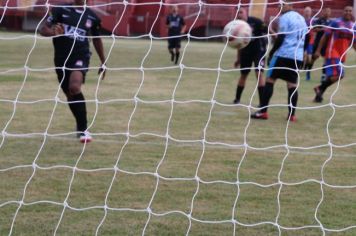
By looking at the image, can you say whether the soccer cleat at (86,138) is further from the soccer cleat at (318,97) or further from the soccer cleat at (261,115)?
the soccer cleat at (318,97)

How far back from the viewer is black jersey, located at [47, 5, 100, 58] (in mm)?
6020

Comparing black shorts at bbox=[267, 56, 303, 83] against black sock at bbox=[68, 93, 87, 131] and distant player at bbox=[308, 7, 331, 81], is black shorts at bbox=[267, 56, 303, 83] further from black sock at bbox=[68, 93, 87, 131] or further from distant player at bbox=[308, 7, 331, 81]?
black sock at bbox=[68, 93, 87, 131]

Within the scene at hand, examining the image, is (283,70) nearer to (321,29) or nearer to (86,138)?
(321,29)

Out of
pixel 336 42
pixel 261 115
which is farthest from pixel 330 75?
pixel 261 115

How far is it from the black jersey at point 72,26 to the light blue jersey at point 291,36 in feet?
7.65

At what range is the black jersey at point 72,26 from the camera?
602 centimetres

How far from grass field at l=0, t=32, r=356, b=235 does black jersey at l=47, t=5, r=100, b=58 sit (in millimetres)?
534

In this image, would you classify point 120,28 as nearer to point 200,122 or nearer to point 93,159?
point 200,122

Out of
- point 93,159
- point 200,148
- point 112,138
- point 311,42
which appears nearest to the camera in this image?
point 93,159

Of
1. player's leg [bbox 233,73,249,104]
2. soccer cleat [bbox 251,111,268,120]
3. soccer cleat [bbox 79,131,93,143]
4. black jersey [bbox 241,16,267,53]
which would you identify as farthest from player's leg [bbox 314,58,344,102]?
soccer cleat [bbox 79,131,93,143]

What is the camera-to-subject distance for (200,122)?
7414 millimetres

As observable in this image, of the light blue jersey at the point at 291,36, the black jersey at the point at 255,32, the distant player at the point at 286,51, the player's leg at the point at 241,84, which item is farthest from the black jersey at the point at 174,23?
the light blue jersey at the point at 291,36

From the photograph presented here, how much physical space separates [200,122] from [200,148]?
4.91 feet

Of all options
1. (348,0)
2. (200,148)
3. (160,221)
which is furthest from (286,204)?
(348,0)
